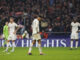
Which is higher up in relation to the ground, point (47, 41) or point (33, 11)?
point (33, 11)

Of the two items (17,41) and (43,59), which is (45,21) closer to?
(17,41)

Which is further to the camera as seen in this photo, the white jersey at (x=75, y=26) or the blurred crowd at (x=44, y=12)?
the blurred crowd at (x=44, y=12)

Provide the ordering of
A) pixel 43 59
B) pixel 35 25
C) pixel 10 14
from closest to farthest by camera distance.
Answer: pixel 43 59 → pixel 35 25 → pixel 10 14

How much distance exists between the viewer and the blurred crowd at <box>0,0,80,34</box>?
26.5 meters

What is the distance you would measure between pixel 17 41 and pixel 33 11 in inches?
144

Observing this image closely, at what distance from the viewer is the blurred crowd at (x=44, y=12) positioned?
2653cm

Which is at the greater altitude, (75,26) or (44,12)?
(44,12)

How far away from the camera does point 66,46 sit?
25.6 meters

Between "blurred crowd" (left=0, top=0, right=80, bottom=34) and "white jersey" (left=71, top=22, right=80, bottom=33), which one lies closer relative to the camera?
"white jersey" (left=71, top=22, right=80, bottom=33)

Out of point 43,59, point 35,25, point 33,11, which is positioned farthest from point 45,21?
point 43,59

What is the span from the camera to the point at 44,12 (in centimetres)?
2781

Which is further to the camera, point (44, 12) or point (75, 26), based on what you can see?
point (44, 12)

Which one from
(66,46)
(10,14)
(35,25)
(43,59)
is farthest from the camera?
(10,14)

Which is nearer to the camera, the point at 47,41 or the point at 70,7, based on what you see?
the point at 47,41
